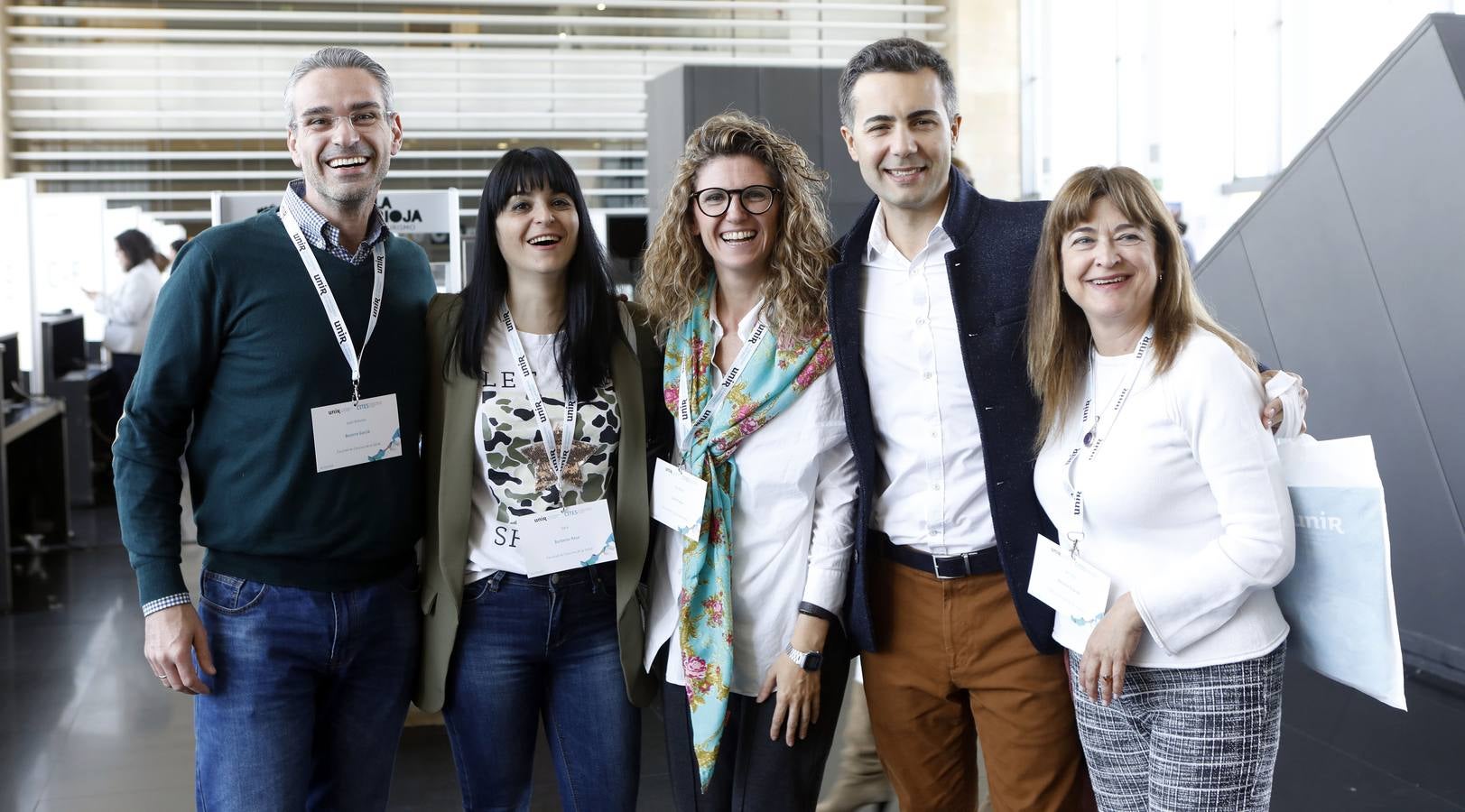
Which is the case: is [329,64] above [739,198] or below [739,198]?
above

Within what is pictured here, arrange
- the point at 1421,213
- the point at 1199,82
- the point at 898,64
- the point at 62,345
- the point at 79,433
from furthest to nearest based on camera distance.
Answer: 1. the point at 1199,82
2. the point at 62,345
3. the point at 79,433
4. the point at 1421,213
5. the point at 898,64

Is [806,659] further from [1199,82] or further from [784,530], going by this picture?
[1199,82]

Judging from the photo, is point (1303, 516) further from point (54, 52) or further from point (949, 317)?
point (54, 52)

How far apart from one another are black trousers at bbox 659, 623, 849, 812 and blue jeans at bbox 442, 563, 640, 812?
4.6 inches

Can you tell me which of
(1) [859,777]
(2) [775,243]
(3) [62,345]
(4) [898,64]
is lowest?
(1) [859,777]

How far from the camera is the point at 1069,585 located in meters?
1.93

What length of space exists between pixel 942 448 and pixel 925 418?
0.19 ft

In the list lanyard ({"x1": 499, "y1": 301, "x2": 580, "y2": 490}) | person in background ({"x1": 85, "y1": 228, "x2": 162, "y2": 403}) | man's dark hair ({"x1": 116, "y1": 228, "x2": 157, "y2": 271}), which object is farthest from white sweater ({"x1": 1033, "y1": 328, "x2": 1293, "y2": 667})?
man's dark hair ({"x1": 116, "y1": 228, "x2": 157, "y2": 271})

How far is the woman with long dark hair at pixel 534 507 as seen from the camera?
2125 millimetres

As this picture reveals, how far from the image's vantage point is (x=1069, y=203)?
1939 mm

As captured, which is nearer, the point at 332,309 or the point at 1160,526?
the point at 1160,526

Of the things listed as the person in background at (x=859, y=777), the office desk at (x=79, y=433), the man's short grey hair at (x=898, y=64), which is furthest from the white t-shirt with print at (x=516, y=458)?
the office desk at (x=79, y=433)

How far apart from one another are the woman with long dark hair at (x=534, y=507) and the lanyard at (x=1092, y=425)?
73 cm

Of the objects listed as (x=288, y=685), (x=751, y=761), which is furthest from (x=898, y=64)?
(x=288, y=685)
